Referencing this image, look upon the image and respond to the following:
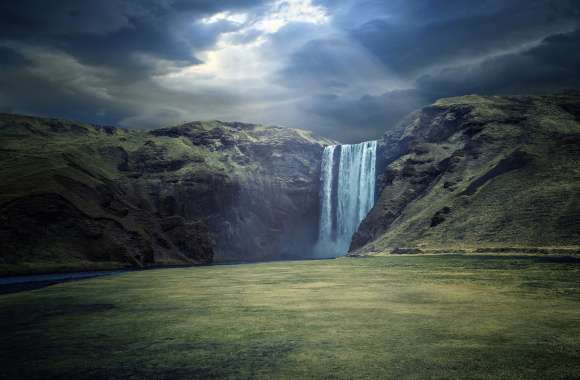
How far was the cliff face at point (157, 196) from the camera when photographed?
78438mm

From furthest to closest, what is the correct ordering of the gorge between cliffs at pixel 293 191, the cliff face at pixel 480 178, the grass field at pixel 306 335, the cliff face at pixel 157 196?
the cliff face at pixel 157 196 < the gorge between cliffs at pixel 293 191 < the cliff face at pixel 480 178 < the grass field at pixel 306 335

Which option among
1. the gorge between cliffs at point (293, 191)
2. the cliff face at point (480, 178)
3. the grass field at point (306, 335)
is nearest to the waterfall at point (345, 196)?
the gorge between cliffs at point (293, 191)

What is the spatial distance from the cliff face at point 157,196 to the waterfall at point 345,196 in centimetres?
1099

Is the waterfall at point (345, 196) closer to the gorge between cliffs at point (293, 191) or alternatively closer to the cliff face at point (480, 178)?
the gorge between cliffs at point (293, 191)

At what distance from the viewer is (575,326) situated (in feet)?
52.6

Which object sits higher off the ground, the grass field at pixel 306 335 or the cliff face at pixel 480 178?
the cliff face at pixel 480 178

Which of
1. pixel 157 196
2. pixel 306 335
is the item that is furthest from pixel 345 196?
pixel 306 335

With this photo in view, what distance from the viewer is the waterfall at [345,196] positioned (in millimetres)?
125938

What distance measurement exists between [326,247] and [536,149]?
63866 millimetres

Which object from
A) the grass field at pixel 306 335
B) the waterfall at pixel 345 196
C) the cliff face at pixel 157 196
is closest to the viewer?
the grass field at pixel 306 335

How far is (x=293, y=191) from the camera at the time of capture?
15400cm

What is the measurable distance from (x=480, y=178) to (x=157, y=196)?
292ft

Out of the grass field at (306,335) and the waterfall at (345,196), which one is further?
the waterfall at (345,196)

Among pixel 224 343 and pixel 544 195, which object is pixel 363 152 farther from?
pixel 224 343
